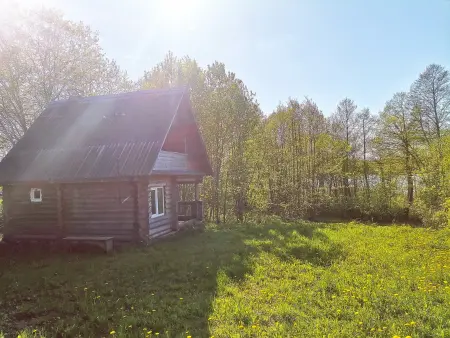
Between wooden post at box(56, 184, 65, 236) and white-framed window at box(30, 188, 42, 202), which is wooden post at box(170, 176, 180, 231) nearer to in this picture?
wooden post at box(56, 184, 65, 236)

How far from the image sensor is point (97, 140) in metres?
14.3

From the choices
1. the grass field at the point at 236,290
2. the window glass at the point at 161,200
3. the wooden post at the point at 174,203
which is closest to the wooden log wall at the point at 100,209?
the grass field at the point at 236,290

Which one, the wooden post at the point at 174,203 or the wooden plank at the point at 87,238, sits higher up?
the wooden post at the point at 174,203

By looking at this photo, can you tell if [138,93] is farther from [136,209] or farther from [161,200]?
[136,209]

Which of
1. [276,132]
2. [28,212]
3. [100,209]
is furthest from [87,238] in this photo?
[276,132]

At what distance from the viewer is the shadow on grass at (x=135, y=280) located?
20.4 ft

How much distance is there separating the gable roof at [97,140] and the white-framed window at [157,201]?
7.16ft

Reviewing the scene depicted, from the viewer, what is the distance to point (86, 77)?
2694 centimetres

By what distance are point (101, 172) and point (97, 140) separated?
2.30 m

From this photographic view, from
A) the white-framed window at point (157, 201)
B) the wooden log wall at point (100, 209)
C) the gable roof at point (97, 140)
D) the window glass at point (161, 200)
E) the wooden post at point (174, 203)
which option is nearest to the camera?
the gable roof at point (97, 140)

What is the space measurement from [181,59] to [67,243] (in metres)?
15.9

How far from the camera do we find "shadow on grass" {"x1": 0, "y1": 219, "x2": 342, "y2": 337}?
6.22 m

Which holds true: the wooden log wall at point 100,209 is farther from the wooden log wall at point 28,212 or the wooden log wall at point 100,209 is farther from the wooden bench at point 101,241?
the wooden bench at point 101,241

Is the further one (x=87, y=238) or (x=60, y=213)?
(x=60, y=213)
